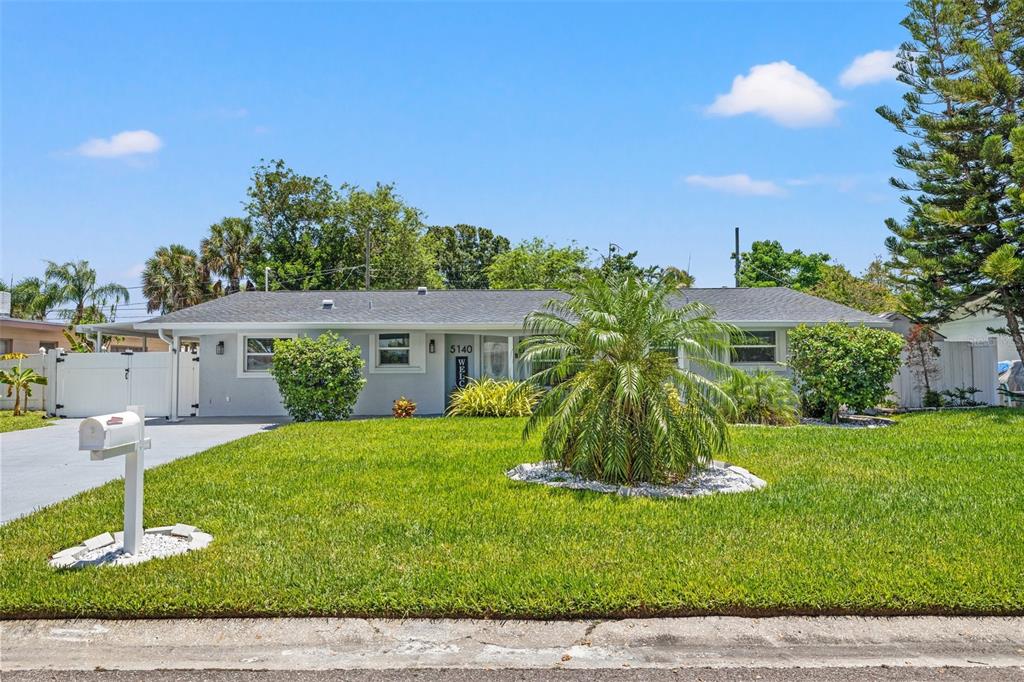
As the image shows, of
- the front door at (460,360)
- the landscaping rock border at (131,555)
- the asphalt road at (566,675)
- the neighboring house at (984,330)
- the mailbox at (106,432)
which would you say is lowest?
the asphalt road at (566,675)

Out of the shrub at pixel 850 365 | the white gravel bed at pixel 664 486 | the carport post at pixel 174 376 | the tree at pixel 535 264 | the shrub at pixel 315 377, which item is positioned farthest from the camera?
the tree at pixel 535 264

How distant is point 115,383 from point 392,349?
695 cm

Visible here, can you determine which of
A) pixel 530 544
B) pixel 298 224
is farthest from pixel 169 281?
pixel 530 544

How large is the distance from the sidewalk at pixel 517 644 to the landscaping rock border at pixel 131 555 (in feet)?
2.88

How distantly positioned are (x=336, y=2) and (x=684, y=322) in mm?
7954

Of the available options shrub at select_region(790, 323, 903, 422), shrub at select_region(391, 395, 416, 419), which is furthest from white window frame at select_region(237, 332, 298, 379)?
shrub at select_region(790, 323, 903, 422)

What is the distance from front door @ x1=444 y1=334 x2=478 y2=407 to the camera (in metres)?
17.7

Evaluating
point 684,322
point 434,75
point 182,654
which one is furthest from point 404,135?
point 182,654

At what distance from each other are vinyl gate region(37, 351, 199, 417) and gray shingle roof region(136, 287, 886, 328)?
1.30 metres

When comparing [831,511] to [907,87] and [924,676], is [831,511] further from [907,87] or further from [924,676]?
[907,87]

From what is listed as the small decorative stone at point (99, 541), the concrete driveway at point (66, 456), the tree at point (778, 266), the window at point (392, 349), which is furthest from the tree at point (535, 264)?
the small decorative stone at point (99, 541)

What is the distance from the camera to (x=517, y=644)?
151 inches

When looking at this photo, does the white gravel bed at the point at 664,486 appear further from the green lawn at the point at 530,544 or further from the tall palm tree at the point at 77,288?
the tall palm tree at the point at 77,288

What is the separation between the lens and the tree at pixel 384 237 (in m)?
37.5
